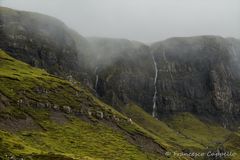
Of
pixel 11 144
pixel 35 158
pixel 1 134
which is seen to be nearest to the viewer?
pixel 35 158

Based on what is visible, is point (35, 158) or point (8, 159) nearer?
point (8, 159)

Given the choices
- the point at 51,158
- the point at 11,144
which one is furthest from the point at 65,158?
the point at 11,144

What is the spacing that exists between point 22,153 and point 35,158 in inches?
264

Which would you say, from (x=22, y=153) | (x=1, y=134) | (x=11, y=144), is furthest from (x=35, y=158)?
(x=1, y=134)

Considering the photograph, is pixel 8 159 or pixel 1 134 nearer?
pixel 8 159

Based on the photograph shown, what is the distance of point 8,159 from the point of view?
139000 millimetres

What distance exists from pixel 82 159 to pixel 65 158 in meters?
16.8

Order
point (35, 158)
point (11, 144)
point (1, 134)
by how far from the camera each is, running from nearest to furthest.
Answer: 1. point (35, 158)
2. point (11, 144)
3. point (1, 134)

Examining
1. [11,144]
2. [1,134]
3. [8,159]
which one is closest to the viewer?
[8,159]

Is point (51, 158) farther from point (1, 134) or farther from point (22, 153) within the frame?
point (1, 134)

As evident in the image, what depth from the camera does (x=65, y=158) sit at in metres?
162

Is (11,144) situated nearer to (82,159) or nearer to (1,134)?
(1,134)

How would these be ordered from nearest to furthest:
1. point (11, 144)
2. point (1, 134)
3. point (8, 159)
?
point (8, 159) → point (11, 144) → point (1, 134)

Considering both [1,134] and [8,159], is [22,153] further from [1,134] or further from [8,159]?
[1,134]
